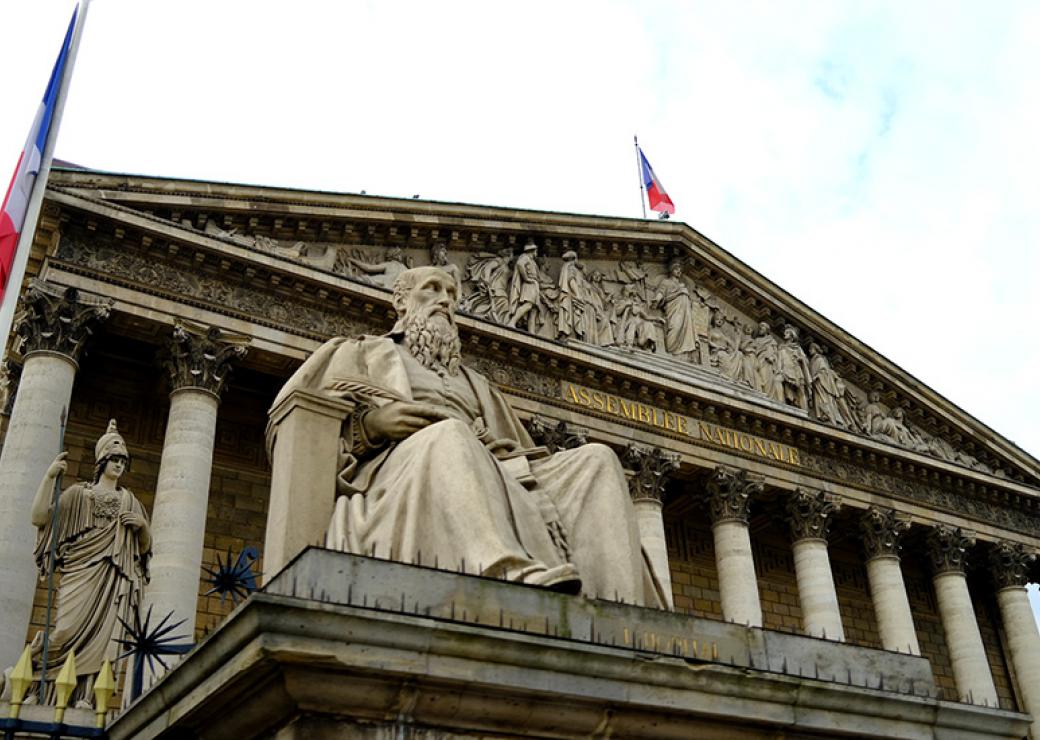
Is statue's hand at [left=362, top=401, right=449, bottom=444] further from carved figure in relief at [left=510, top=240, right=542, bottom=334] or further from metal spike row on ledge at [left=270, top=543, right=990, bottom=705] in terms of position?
carved figure in relief at [left=510, top=240, right=542, bottom=334]

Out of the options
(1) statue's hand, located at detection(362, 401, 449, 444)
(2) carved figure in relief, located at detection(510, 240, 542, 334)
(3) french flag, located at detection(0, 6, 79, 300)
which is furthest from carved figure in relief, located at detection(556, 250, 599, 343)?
(1) statue's hand, located at detection(362, 401, 449, 444)

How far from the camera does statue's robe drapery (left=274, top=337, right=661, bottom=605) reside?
139 inches

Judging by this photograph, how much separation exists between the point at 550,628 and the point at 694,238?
666 inches

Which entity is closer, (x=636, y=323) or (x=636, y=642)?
(x=636, y=642)

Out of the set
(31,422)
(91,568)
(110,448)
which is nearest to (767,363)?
(31,422)

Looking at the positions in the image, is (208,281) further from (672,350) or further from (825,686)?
(825,686)

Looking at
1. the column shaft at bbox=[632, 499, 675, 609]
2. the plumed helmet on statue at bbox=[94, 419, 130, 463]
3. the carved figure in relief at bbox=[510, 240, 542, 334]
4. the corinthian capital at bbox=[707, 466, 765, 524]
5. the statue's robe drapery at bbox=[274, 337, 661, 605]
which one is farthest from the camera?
the corinthian capital at bbox=[707, 466, 765, 524]

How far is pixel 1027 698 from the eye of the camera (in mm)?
19500

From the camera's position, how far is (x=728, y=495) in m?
16.8

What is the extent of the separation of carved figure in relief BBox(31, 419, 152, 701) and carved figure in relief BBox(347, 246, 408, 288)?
8.88m

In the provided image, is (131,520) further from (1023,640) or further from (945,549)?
(1023,640)

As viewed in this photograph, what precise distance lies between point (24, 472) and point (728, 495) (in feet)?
32.3

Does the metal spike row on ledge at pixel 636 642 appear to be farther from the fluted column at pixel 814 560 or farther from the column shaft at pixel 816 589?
the column shaft at pixel 816 589

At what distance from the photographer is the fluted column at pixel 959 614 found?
1834 centimetres
